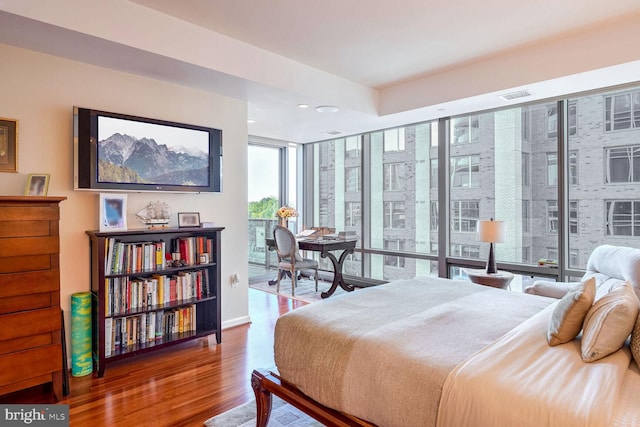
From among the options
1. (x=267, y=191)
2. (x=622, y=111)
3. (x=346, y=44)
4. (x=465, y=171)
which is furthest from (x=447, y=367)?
(x=267, y=191)

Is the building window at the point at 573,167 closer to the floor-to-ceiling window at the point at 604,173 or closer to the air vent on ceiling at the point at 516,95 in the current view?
the floor-to-ceiling window at the point at 604,173

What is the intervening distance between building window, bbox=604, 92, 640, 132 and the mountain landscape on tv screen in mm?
3747

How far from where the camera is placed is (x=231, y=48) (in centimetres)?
302

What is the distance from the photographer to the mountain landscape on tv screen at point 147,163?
9.60ft

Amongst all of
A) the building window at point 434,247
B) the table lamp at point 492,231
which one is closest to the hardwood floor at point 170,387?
the table lamp at point 492,231

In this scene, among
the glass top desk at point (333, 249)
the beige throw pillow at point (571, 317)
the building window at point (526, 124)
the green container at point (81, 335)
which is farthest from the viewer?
the glass top desk at point (333, 249)

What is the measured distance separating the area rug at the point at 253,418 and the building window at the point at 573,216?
3057mm

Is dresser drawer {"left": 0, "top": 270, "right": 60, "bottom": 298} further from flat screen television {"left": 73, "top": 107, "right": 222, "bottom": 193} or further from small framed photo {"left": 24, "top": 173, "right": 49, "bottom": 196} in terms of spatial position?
flat screen television {"left": 73, "top": 107, "right": 222, "bottom": 193}

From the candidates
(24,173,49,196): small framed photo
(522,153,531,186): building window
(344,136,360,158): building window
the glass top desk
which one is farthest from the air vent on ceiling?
(24,173,49,196): small framed photo

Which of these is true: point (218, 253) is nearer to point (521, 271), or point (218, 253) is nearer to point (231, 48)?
point (231, 48)

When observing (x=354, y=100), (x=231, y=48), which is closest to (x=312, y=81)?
(x=354, y=100)

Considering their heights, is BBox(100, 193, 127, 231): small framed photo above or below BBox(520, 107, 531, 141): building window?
below

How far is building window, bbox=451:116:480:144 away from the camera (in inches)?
170

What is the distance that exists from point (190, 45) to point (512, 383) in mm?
2880
